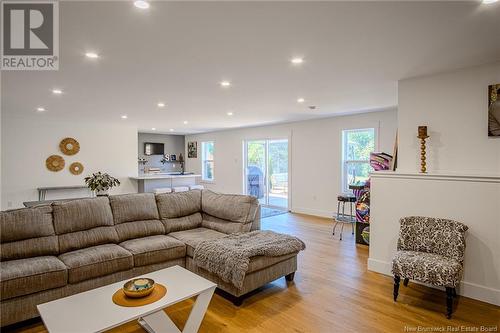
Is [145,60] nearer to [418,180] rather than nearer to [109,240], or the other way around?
[109,240]

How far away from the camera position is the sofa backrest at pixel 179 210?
11.8 ft

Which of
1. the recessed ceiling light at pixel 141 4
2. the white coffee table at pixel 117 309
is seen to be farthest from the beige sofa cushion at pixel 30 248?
the recessed ceiling light at pixel 141 4

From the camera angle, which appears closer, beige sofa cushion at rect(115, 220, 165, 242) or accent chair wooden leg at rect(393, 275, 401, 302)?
accent chair wooden leg at rect(393, 275, 401, 302)

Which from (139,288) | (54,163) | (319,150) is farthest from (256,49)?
(54,163)

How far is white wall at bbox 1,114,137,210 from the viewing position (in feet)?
20.9

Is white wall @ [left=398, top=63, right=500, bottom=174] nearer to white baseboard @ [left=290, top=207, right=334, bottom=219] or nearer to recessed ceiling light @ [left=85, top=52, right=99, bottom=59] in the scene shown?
white baseboard @ [left=290, top=207, right=334, bottom=219]

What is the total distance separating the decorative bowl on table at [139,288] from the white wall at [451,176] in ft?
8.85

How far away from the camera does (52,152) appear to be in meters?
6.90

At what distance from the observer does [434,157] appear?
3242mm

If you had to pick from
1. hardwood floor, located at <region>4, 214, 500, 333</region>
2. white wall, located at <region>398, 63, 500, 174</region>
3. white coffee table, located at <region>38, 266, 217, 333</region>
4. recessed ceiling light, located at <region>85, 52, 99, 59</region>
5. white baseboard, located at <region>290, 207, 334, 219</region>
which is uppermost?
recessed ceiling light, located at <region>85, 52, 99, 59</region>

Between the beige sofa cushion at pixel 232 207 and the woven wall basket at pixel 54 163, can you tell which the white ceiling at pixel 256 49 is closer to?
the beige sofa cushion at pixel 232 207

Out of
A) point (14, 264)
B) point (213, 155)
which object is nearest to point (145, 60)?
point (14, 264)

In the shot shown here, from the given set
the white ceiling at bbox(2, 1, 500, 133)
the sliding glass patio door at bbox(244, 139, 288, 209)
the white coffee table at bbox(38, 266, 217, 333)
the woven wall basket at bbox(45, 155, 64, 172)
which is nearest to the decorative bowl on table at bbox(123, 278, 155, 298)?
the white coffee table at bbox(38, 266, 217, 333)

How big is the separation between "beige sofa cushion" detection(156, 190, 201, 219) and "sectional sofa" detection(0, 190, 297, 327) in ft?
0.04
